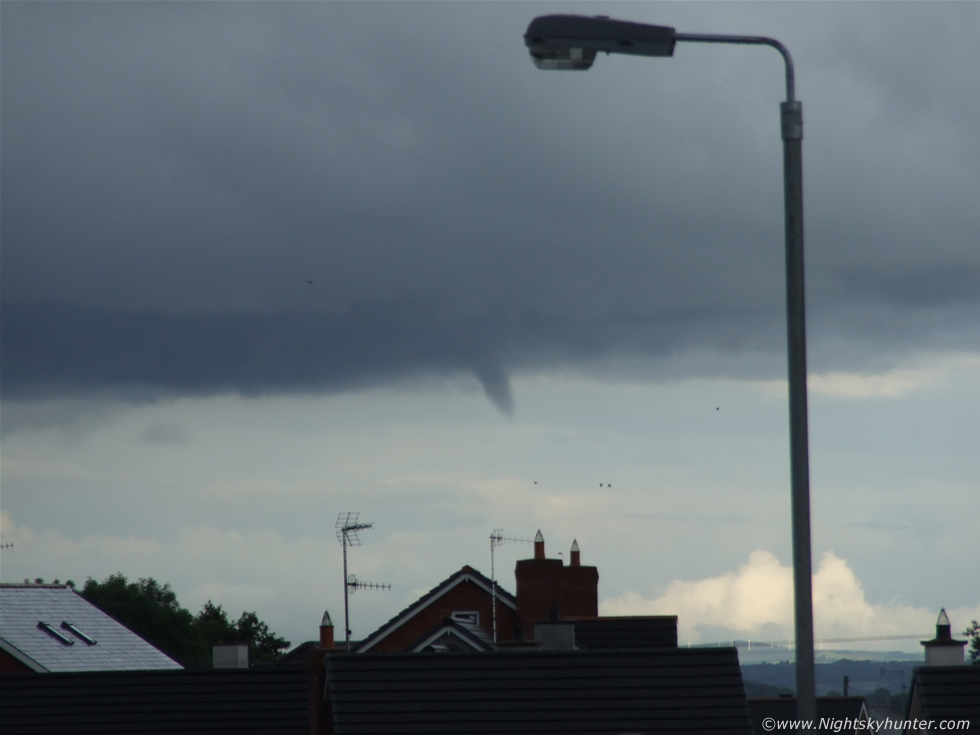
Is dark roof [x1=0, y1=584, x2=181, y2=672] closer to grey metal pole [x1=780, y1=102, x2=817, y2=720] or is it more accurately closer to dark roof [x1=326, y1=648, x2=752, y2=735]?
dark roof [x1=326, y1=648, x2=752, y2=735]

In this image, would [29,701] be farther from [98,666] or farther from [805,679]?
[805,679]

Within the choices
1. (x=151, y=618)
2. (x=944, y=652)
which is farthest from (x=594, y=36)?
(x=151, y=618)

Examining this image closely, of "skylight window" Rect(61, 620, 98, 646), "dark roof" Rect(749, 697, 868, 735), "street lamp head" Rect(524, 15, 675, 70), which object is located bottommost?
"dark roof" Rect(749, 697, 868, 735)

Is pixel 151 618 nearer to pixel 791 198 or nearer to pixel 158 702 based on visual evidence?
pixel 158 702

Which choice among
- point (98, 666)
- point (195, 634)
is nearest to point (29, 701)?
point (98, 666)

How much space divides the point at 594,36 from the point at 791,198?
6.16 ft

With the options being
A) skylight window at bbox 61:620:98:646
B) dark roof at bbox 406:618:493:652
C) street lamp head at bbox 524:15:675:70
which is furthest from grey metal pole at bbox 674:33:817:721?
skylight window at bbox 61:620:98:646

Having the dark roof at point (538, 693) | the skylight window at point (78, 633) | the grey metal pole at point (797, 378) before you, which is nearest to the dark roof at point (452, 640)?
the dark roof at point (538, 693)

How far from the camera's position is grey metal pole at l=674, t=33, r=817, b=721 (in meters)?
8.81

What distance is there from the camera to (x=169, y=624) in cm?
11050

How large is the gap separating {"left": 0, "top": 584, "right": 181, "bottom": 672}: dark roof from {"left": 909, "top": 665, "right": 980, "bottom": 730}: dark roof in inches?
1165

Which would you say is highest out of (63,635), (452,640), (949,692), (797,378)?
(797,378)

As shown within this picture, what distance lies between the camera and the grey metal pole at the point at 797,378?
8.81 meters

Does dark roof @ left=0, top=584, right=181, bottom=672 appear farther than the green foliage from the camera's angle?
No
